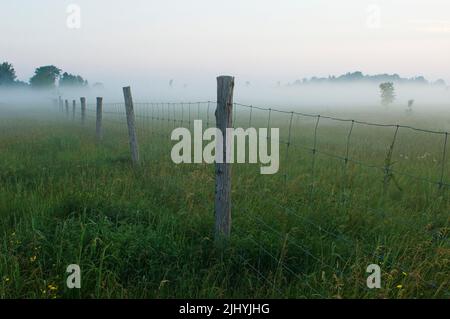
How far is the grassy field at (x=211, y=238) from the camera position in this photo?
280cm

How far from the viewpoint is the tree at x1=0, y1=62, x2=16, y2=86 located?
311ft

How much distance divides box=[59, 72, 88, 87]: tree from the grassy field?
12478 cm

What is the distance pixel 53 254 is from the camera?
317 cm

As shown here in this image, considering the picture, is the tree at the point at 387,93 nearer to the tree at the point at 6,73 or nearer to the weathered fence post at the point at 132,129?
the weathered fence post at the point at 132,129

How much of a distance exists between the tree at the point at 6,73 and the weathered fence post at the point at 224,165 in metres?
111

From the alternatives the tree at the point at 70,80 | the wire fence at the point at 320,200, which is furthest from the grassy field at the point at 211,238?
the tree at the point at 70,80

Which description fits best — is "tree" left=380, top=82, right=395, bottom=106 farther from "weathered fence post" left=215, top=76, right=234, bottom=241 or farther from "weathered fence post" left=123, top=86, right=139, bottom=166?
"weathered fence post" left=215, top=76, right=234, bottom=241

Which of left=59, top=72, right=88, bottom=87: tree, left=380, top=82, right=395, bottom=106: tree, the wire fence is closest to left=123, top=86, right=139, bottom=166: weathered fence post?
the wire fence

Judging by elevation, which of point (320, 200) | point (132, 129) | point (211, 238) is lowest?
point (211, 238)

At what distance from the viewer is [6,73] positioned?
320 ft

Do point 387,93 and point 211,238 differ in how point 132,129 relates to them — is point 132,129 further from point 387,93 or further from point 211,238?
point 387,93

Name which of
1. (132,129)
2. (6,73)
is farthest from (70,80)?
(132,129)

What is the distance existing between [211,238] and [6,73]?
115496mm

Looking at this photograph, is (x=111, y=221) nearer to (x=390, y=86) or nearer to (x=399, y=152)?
(x=399, y=152)
